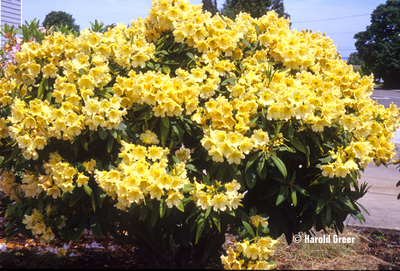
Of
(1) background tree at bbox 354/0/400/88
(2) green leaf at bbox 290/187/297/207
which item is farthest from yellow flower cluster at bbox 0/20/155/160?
(1) background tree at bbox 354/0/400/88

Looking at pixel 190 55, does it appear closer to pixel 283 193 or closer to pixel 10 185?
pixel 283 193

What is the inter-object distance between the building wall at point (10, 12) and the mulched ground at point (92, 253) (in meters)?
11.7

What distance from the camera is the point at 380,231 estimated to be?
4.00 metres

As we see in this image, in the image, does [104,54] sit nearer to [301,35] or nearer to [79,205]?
[79,205]

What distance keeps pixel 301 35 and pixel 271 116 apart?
121 centimetres

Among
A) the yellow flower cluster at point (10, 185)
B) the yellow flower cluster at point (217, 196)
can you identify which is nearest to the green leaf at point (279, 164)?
the yellow flower cluster at point (217, 196)

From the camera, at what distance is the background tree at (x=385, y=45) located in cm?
4078

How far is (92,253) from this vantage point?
337 centimetres

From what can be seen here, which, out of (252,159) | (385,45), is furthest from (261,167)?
(385,45)

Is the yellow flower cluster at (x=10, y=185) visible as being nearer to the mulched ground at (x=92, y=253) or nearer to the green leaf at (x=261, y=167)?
the mulched ground at (x=92, y=253)

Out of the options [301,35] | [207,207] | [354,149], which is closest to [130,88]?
[207,207]

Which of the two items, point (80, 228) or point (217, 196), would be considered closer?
point (217, 196)

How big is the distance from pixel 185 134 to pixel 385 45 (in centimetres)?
4585

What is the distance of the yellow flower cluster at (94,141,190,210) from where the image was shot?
2037 mm
